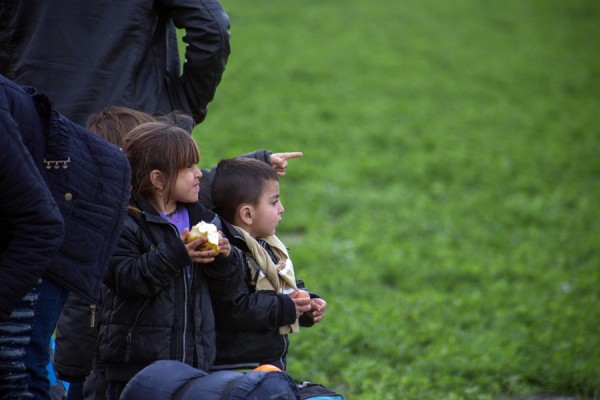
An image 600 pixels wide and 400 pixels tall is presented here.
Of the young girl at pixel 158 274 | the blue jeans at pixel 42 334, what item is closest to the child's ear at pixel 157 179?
the young girl at pixel 158 274

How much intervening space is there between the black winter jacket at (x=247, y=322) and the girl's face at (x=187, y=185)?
220 millimetres

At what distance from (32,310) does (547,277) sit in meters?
5.51

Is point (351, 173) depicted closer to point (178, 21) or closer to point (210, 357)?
point (178, 21)

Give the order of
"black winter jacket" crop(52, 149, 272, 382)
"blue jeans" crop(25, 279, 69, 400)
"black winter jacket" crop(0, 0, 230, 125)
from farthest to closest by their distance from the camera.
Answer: "black winter jacket" crop(0, 0, 230, 125), "black winter jacket" crop(52, 149, 272, 382), "blue jeans" crop(25, 279, 69, 400)

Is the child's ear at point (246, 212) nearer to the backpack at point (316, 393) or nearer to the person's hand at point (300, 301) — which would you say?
the person's hand at point (300, 301)

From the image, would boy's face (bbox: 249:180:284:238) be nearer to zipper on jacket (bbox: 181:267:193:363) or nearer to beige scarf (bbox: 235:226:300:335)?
beige scarf (bbox: 235:226:300:335)

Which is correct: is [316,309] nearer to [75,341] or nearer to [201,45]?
[75,341]

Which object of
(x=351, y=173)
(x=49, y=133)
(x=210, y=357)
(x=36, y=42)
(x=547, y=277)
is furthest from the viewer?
(x=351, y=173)

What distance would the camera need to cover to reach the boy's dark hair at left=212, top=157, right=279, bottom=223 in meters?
3.38

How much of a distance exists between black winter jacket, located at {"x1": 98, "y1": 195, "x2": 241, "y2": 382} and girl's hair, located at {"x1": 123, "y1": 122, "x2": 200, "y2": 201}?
8 centimetres

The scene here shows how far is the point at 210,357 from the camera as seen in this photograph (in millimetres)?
3121

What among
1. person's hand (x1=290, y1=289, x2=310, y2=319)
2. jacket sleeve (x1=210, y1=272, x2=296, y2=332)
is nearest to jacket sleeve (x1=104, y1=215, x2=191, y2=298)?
jacket sleeve (x1=210, y1=272, x2=296, y2=332)

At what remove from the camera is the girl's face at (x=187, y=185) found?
3.15 meters

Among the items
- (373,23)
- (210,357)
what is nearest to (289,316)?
(210,357)
